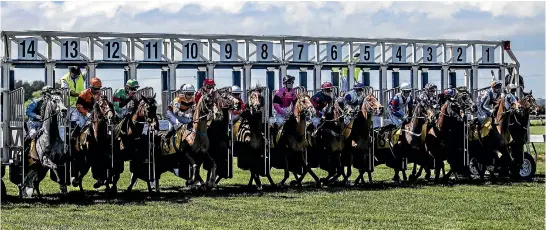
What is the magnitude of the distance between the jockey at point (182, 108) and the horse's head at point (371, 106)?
3.01m

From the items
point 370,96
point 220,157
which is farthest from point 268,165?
point 370,96

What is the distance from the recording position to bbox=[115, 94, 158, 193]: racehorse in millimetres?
18547

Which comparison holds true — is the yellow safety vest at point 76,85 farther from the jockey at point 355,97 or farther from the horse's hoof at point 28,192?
the jockey at point 355,97

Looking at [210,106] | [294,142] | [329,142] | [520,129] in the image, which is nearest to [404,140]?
[329,142]

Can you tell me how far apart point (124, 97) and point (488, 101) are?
7664mm

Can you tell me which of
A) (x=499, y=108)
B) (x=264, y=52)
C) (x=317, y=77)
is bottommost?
(x=499, y=108)

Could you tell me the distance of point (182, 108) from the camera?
19812 millimetres

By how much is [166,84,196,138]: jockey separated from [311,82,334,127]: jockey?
2346 millimetres

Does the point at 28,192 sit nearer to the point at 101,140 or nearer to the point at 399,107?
the point at 101,140

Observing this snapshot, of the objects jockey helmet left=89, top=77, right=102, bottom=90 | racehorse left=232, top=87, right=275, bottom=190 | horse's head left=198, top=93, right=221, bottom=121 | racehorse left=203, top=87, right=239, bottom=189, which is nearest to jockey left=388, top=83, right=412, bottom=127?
racehorse left=232, top=87, right=275, bottom=190

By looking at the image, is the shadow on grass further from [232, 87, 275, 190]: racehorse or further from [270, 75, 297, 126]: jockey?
[270, 75, 297, 126]: jockey

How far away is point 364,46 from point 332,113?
10.5ft

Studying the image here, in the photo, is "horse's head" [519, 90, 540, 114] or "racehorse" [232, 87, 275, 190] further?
"horse's head" [519, 90, 540, 114]

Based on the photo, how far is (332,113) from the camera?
821 inches
